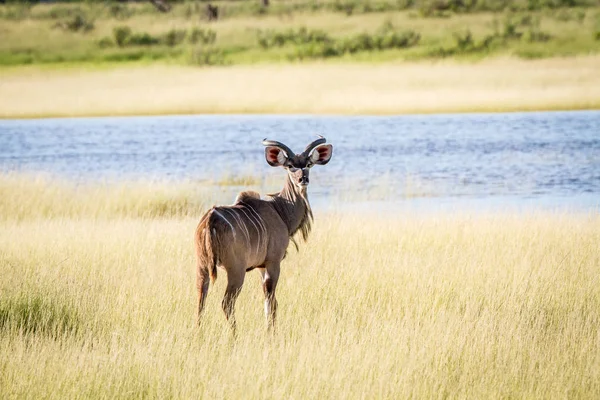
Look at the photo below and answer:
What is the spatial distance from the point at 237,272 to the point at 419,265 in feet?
13.3

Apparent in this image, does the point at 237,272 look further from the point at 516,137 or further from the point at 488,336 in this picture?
the point at 516,137

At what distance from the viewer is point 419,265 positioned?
1102 cm

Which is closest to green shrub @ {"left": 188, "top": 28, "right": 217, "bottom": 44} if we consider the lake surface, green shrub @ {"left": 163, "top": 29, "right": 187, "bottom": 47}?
green shrub @ {"left": 163, "top": 29, "right": 187, "bottom": 47}

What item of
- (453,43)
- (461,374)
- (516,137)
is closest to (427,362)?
(461,374)

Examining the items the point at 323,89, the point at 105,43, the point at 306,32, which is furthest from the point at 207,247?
the point at 105,43

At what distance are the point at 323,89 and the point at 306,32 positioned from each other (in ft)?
36.8

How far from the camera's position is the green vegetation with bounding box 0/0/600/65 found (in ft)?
144

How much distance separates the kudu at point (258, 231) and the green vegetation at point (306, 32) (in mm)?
34412

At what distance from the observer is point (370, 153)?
25797 mm

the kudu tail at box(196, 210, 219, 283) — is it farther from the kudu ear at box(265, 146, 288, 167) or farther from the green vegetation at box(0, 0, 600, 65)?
the green vegetation at box(0, 0, 600, 65)

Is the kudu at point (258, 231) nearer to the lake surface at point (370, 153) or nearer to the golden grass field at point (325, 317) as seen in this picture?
the golden grass field at point (325, 317)

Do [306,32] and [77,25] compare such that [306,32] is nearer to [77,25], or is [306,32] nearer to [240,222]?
[77,25]

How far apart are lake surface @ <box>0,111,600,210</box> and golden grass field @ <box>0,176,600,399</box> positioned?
15.8 feet

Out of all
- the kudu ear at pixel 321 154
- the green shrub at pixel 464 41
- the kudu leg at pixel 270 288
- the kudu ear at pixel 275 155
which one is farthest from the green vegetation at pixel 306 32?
the kudu leg at pixel 270 288
